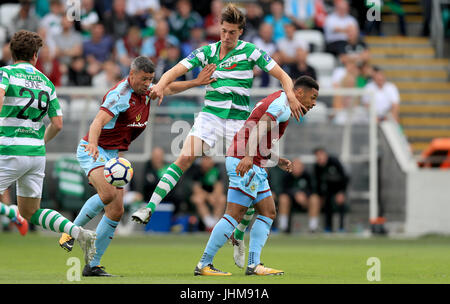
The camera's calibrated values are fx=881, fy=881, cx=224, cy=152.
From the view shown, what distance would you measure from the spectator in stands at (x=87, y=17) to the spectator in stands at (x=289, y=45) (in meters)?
4.68

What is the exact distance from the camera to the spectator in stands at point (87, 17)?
22.0 m

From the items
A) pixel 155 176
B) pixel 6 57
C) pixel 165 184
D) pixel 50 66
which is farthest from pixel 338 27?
pixel 165 184

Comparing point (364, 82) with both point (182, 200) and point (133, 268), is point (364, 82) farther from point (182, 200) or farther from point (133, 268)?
point (133, 268)

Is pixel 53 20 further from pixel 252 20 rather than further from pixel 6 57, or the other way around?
pixel 252 20

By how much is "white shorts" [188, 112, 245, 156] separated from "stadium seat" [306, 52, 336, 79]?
11823 mm

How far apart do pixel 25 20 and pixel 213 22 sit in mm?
4613

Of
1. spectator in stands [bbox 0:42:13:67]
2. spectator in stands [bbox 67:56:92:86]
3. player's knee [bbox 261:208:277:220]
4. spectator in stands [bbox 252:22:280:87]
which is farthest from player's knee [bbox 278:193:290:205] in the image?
player's knee [bbox 261:208:277:220]

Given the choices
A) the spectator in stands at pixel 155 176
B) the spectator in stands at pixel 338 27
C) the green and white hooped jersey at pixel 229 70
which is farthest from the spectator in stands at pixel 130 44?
the green and white hooped jersey at pixel 229 70

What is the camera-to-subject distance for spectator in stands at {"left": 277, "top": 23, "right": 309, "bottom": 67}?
820 inches

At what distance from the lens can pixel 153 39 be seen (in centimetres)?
2128

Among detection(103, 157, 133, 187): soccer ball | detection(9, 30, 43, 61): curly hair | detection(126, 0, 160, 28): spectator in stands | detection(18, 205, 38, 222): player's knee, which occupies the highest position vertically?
detection(126, 0, 160, 28): spectator in stands

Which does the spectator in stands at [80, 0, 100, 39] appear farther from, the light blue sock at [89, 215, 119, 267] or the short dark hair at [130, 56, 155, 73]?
the light blue sock at [89, 215, 119, 267]

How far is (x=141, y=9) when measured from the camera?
73.7 ft
